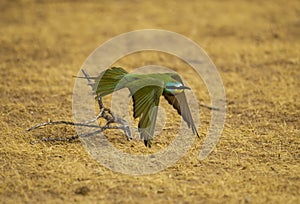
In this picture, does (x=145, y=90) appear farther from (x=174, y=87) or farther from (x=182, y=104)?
(x=182, y=104)

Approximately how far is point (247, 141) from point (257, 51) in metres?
2.54

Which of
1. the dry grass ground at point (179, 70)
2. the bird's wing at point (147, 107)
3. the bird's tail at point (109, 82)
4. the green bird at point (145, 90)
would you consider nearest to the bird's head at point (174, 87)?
the green bird at point (145, 90)

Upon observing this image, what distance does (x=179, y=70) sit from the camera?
565 centimetres

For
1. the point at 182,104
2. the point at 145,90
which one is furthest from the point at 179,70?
the point at 145,90

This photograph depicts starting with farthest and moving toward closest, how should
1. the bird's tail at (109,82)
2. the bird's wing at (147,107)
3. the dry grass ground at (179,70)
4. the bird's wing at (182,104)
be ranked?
the bird's wing at (182,104) < the bird's tail at (109,82) < the bird's wing at (147,107) < the dry grass ground at (179,70)

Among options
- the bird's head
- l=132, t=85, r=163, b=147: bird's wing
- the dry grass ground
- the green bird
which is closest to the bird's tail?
the green bird

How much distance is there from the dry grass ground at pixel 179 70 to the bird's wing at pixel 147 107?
0.32 m

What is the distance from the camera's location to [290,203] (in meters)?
3.10

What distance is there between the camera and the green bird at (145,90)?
Result: 11.3ft

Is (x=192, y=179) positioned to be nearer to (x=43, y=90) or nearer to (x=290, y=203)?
(x=290, y=203)

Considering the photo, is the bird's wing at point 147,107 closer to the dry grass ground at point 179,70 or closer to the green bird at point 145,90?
the green bird at point 145,90

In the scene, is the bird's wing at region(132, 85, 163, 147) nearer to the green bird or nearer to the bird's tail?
the green bird

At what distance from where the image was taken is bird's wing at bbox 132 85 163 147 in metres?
3.43

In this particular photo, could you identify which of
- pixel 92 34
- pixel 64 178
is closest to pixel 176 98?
pixel 64 178
